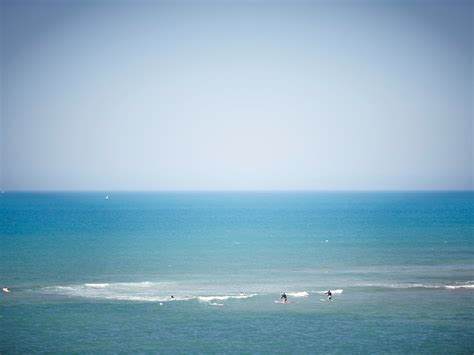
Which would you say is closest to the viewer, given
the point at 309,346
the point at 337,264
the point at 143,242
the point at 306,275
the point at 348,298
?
the point at 309,346

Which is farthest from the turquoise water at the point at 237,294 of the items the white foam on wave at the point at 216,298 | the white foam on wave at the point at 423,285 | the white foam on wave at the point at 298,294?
the white foam on wave at the point at 298,294

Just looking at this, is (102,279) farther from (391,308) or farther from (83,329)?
(391,308)

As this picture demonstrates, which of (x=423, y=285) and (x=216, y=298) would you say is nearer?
(x=216, y=298)

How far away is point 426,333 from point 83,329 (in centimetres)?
3214

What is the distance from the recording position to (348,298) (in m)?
72.2

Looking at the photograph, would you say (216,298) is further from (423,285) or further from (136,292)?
(423,285)

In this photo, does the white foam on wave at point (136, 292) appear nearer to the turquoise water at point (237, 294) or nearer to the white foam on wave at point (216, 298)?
the white foam on wave at point (216, 298)

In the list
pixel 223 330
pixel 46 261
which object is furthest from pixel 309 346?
pixel 46 261

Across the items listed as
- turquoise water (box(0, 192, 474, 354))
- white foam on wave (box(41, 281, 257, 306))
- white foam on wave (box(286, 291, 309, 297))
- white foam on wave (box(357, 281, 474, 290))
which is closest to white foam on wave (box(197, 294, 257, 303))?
white foam on wave (box(41, 281, 257, 306))

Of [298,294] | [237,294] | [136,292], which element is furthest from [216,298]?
[136,292]

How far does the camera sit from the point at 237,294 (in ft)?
245

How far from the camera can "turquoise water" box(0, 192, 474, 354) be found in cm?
5634

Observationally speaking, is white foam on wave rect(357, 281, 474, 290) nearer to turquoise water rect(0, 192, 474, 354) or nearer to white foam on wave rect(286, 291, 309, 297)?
turquoise water rect(0, 192, 474, 354)

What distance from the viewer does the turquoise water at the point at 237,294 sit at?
56344mm
